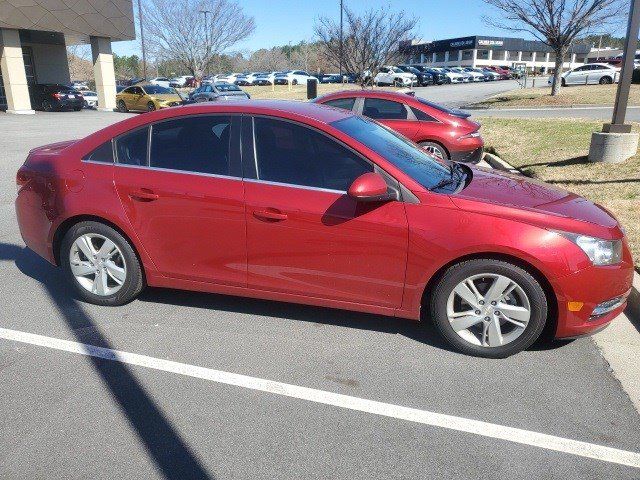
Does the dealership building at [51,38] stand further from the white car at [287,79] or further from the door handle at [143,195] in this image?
the white car at [287,79]

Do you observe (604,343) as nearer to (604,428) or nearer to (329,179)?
(604,428)

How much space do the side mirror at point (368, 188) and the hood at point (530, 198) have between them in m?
0.49

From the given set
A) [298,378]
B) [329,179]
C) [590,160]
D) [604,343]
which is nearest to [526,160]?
[590,160]

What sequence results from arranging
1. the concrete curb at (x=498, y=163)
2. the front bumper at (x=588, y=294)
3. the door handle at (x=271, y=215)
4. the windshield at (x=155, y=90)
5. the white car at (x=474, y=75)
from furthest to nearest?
the white car at (x=474, y=75)
the windshield at (x=155, y=90)
the concrete curb at (x=498, y=163)
the door handle at (x=271, y=215)
the front bumper at (x=588, y=294)

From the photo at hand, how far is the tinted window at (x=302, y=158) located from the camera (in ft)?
12.1

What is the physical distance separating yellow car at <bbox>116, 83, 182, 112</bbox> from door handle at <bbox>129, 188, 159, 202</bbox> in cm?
2310

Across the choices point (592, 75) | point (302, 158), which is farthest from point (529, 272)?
point (592, 75)

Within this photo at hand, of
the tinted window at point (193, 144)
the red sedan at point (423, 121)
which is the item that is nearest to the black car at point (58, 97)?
the red sedan at point (423, 121)

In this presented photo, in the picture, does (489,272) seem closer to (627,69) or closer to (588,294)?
(588,294)

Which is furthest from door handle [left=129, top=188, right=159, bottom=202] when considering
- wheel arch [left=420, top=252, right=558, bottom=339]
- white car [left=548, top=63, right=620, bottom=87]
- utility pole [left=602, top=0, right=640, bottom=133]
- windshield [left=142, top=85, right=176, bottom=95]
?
white car [left=548, top=63, right=620, bottom=87]

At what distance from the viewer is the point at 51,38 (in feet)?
102

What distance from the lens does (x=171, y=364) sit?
353cm

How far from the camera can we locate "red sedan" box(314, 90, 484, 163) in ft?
30.7

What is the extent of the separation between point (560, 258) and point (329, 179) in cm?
155
